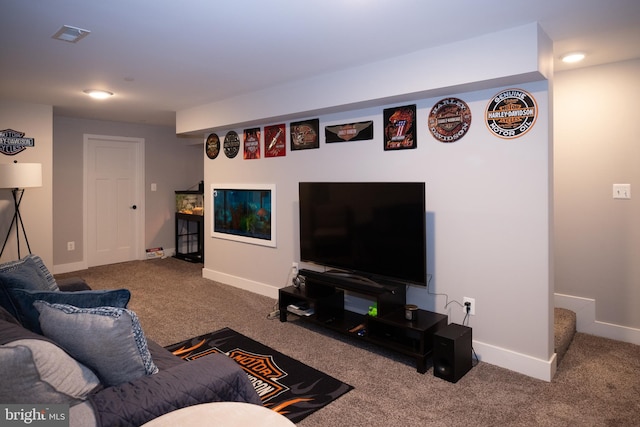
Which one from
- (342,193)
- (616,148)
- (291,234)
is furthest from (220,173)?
(616,148)

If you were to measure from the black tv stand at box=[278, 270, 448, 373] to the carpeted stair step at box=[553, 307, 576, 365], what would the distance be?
2.85 feet

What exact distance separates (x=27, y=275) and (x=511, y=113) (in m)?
3.25

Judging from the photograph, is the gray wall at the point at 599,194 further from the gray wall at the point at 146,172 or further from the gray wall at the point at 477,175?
the gray wall at the point at 146,172

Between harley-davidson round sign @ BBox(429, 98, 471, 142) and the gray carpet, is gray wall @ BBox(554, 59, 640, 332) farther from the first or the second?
harley-davidson round sign @ BBox(429, 98, 471, 142)

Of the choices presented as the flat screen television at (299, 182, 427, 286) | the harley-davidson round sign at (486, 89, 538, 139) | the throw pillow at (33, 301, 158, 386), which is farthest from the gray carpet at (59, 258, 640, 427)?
the harley-davidson round sign at (486, 89, 538, 139)

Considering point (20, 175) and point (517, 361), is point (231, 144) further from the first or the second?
point (517, 361)

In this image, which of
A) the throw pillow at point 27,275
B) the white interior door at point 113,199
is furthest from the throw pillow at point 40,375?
the white interior door at point 113,199

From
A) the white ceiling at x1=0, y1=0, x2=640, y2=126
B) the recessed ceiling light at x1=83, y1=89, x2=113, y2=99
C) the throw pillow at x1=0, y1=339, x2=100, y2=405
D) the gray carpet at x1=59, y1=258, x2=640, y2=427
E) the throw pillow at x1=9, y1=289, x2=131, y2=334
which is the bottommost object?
the gray carpet at x1=59, y1=258, x2=640, y2=427

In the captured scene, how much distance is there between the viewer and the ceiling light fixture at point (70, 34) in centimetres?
262

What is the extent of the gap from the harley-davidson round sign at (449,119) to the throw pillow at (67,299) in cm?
249

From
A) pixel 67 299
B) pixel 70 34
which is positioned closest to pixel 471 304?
pixel 67 299

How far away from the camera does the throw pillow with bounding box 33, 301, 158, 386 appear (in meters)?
1.55

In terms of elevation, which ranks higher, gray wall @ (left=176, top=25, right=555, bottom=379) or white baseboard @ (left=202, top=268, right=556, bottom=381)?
gray wall @ (left=176, top=25, right=555, bottom=379)

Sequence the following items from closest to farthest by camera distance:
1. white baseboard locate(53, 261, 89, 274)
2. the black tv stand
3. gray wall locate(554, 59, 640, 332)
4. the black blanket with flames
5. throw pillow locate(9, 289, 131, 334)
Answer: throw pillow locate(9, 289, 131, 334)
the black blanket with flames
the black tv stand
gray wall locate(554, 59, 640, 332)
white baseboard locate(53, 261, 89, 274)
